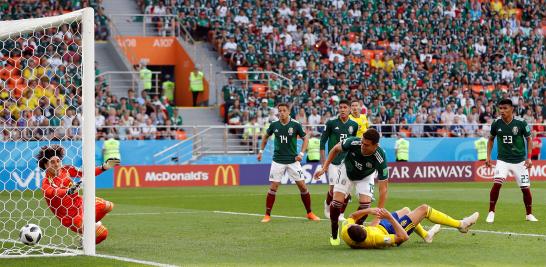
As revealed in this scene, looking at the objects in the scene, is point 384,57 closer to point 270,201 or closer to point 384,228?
point 270,201

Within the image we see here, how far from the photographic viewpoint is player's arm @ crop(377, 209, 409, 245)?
12664 millimetres

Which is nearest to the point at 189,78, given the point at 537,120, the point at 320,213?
the point at 537,120

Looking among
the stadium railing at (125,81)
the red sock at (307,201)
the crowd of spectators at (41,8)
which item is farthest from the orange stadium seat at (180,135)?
the red sock at (307,201)

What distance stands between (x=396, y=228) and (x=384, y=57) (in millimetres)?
32318

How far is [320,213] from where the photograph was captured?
2078 centimetres

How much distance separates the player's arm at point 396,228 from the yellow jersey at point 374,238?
0.07 meters

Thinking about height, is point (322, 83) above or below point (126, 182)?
above

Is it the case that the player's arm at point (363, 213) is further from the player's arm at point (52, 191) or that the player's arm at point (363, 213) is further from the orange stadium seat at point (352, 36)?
the orange stadium seat at point (352, 36)

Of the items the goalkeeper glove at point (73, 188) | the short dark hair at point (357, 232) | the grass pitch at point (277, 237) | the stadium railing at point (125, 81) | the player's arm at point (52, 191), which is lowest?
the grass pitch at point (277, 237)

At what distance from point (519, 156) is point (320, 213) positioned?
4283 mm

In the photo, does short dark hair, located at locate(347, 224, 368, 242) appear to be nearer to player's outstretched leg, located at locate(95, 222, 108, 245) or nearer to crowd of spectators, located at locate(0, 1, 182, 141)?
player's outstretched leg, located at locate(95, 222, 108, 245)

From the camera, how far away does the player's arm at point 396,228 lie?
12.7 meters

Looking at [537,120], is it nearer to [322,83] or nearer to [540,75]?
[540,75]

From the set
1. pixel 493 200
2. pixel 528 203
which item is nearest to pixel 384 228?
pixel 493 200
